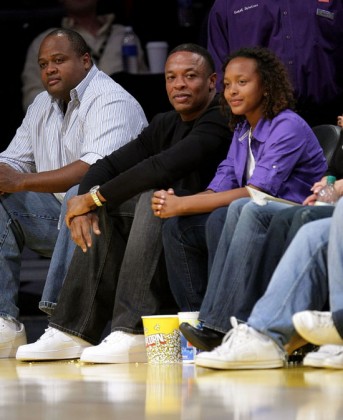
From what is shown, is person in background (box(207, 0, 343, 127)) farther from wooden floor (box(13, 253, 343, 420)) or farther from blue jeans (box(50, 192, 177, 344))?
wooden floor (box(13, 253, 343, 420))

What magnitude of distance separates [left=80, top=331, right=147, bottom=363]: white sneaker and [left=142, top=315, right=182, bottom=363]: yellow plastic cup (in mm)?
107

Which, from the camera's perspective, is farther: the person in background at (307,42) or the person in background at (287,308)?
the person in background at (307,42)

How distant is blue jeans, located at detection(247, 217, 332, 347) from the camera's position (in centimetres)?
312

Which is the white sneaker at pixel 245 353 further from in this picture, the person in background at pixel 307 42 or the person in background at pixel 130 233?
the person in background at pixel 307 42

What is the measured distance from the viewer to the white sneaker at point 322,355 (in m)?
3.08

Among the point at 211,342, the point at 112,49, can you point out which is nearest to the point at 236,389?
the point at 211,342

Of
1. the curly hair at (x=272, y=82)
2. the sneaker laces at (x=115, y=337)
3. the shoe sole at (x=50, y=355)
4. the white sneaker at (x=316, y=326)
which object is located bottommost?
the shoe sole at (x=50, y=355)

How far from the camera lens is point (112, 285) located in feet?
13.1

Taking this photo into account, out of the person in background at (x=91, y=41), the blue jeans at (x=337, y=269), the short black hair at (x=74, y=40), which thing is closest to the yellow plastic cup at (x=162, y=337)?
the blue jeans at (x=337, y=269)

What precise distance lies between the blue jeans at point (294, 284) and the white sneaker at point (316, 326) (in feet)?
0.29

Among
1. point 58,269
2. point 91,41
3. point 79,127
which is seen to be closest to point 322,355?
point 58,269

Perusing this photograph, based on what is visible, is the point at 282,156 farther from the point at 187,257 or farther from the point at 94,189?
the point at 94,189

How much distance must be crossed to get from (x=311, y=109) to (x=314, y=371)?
5.57 feet

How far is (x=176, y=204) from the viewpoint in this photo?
3656mm
